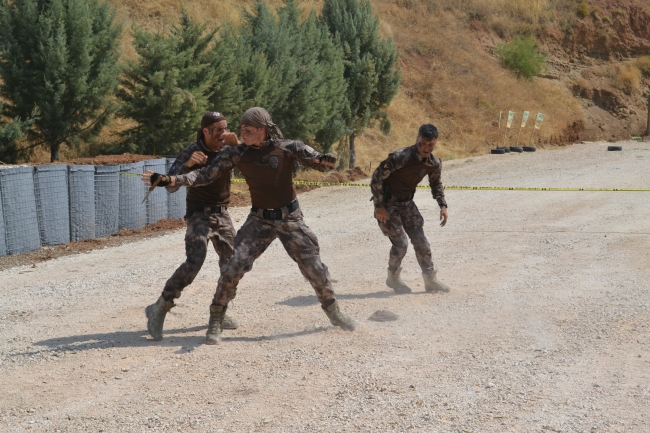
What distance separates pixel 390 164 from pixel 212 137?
7.31ft

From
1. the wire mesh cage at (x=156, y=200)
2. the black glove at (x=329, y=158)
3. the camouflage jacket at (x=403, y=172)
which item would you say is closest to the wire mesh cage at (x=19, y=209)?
the wire mesh cage at (x=156, y=200)

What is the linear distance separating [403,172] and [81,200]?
20.2 ft

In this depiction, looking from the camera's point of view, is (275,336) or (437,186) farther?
(437,186)

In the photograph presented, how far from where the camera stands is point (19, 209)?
11461 mm

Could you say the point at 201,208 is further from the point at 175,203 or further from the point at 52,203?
the point at 175,203

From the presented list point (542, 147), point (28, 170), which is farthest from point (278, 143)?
point (542, 147)

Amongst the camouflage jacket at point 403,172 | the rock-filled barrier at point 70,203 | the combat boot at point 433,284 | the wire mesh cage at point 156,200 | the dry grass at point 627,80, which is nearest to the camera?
the camouflage jacket at point 403,172

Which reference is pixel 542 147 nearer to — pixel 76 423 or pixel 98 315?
pixel 98 315

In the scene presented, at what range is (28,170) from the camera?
11617 mm

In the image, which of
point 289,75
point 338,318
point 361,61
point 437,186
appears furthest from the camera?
point 361,61

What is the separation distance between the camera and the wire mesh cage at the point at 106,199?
13.0m

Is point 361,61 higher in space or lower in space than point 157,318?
higher

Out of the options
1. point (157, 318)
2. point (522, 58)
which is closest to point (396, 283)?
point (157, 318)

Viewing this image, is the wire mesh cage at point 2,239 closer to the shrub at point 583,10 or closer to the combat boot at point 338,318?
the combat boot at point 338,318
